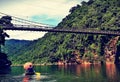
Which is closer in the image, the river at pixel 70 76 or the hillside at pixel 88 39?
the river at pixel 70 76

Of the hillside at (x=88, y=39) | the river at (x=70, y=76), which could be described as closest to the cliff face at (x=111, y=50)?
the hillside at (x=88, y=39)

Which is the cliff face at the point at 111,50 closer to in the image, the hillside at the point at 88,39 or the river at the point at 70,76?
the hillside at the point at 88,39

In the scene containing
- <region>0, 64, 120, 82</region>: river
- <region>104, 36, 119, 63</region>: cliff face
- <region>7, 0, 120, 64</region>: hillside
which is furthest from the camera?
<region>7, 0, 120, 64</region>: hillside

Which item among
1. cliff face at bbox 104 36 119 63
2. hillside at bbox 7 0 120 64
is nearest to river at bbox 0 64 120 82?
cliff face at bbox 104 36 119 63

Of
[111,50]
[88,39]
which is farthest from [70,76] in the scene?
[88,39]

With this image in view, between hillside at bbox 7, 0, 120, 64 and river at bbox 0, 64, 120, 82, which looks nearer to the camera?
river at bbox 0, 64, 120, 82

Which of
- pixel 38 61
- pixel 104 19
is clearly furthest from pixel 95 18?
pixel 38 61

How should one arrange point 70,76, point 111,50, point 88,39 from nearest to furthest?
point 70,76
point 111,50
point 88,39

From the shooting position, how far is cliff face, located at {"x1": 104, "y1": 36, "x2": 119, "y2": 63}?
5761 inches

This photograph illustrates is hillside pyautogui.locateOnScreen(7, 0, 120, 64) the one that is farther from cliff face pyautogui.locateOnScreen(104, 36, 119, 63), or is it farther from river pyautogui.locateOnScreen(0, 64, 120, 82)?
river pyautogui.locateOnScreen(0, 64, 120, 82)

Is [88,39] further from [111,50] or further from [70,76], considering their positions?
[70,76]

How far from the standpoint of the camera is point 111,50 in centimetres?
15025

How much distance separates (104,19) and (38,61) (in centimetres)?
4486

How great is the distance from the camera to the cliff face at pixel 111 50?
146 metres
